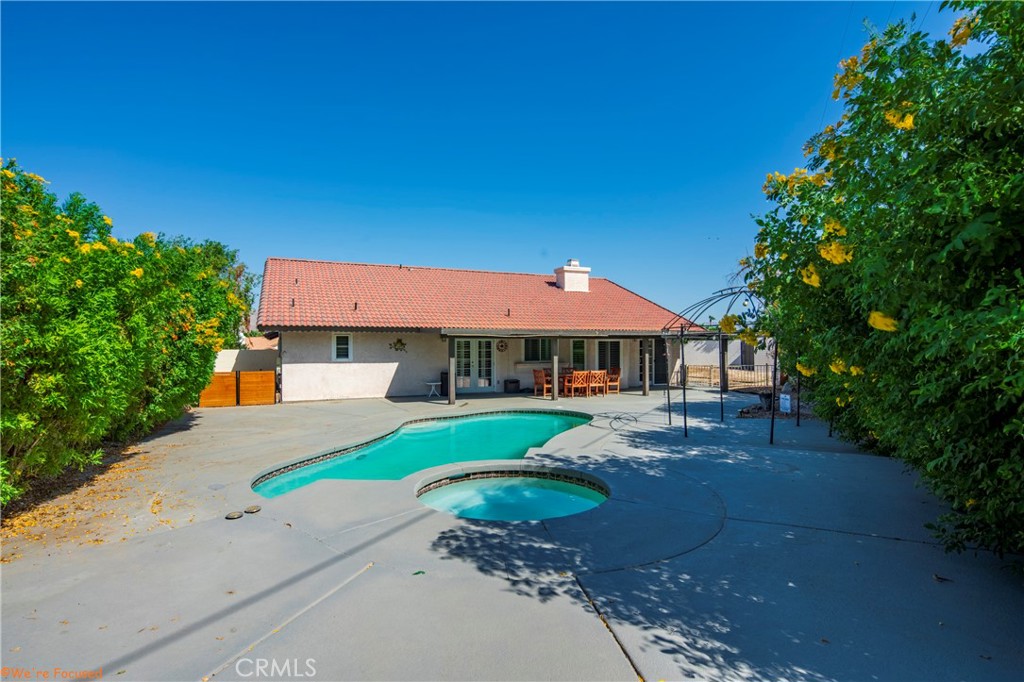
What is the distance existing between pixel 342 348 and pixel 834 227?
16.5 metres

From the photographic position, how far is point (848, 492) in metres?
6.09

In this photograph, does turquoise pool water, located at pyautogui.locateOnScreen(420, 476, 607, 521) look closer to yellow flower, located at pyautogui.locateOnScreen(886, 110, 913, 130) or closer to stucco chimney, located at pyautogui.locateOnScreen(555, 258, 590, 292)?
yellow flower, located at pyautogui.locateOnScreen(886, 110, 913, 130)

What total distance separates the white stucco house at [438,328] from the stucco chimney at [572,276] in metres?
0.05

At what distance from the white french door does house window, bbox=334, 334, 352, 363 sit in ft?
13.4

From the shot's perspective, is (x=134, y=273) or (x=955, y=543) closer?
(x=955, y=543)

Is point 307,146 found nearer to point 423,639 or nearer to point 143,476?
point 143,476

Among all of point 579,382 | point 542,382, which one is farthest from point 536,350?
point 579,382

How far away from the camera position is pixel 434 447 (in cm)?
1075

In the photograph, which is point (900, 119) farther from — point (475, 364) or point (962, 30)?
point (475, 364)

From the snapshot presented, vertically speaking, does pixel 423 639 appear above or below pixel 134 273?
below

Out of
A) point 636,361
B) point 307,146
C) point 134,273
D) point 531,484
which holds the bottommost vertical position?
point 531,484

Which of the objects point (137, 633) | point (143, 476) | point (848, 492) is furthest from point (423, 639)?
point (143, 476)

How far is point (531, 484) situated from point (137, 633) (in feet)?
17.6

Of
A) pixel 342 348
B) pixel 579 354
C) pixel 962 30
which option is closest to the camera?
pixel 962 30
